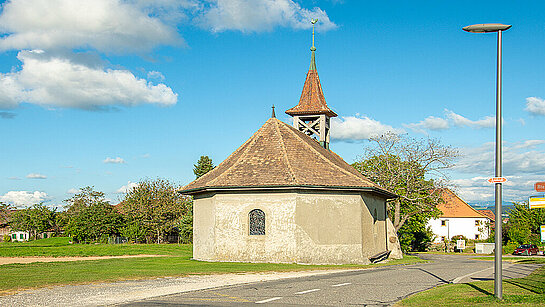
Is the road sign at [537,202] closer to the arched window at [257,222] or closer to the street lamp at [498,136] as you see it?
the street lamp at [498,136]

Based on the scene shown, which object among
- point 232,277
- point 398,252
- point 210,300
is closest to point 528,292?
point 210,300

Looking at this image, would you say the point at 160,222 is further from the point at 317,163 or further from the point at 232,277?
the point at 232,277

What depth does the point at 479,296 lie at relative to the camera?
12258mm

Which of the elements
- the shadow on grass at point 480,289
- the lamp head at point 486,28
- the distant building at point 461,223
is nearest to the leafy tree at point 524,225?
the distant building at point 461,223

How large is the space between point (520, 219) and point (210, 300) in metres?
59.2

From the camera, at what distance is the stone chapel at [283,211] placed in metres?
26.2

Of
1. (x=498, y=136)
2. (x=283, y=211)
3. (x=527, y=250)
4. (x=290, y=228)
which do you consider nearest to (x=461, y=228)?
(x=527, y=250)

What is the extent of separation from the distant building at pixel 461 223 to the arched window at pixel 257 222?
6036 cm

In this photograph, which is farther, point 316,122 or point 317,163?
point 316,122

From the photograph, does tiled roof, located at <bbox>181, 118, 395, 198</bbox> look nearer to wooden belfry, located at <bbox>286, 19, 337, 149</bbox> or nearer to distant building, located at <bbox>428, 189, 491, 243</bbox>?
wooden belfry, located at <bbox>286, 19, 337, 149</bbox>

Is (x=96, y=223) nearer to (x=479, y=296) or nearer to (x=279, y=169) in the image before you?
(x=279, y=169)

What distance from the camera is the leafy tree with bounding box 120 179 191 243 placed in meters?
59.7

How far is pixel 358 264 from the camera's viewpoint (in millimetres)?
26969

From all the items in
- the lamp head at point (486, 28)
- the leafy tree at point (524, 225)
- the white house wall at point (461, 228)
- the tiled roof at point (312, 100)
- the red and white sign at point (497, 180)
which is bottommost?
the white house wall at point (461, 228)
